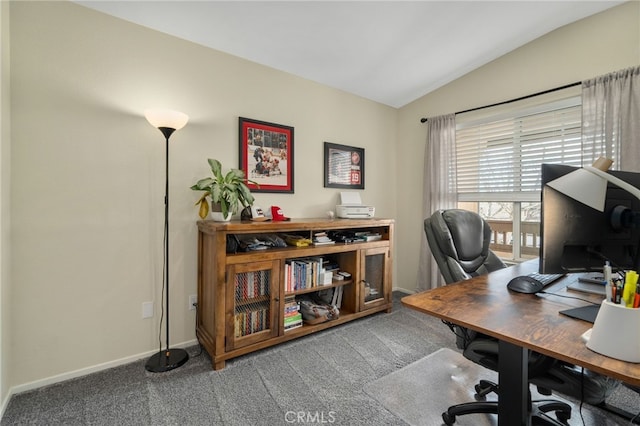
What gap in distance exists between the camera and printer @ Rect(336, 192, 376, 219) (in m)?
2.93

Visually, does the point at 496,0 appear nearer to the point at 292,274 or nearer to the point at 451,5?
the point at 451,5

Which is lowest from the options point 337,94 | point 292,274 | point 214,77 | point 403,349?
point 403,349

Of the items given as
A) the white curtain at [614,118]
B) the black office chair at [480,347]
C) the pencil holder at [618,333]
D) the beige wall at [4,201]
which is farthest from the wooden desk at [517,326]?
the beige wall at [4,201]

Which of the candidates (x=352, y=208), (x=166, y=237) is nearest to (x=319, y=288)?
(x=352, y=208)

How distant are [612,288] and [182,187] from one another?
2373 millimetres

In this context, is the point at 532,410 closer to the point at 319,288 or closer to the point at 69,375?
the point at 319,288

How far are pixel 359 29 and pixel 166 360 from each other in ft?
9.27

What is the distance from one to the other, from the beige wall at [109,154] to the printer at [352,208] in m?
0.65

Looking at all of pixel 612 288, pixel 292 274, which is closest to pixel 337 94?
pixel 292 274

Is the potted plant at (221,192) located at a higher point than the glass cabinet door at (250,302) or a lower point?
higher

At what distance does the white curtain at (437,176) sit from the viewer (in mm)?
3111

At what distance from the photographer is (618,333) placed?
0.68 m

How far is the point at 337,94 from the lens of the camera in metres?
3.12

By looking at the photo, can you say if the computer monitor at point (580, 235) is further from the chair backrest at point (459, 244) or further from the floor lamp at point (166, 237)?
the floor lamp at point (166, 237)
